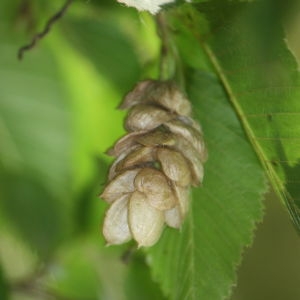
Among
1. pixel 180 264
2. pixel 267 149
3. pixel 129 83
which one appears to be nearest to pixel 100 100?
pixel 129 83

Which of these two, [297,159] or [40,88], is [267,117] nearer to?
[297,159]

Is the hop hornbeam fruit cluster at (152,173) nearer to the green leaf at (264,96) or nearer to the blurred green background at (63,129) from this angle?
the green leaf at (264,96)

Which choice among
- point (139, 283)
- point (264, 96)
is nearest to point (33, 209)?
point (139, 283)

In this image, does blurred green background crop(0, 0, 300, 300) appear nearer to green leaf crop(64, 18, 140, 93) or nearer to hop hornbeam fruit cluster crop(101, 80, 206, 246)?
green leaf crop(64, 18, 140, 93)

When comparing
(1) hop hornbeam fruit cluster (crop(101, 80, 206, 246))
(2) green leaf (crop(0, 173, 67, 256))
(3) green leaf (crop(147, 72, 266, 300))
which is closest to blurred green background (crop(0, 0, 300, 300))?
(2) green leaf (crop(0, 173, 67, 256))

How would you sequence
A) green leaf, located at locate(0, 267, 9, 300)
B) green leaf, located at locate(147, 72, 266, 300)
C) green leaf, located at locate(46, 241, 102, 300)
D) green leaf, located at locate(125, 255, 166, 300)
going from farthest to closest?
green leaf, located at locate(46, 241, 102, 300) < green leaf, located at locate(125, 255, 166, 300) < green leaf, located at locate(0, 267, 9, 300) < green leaf, located at locate(147, 72, 266, 300)

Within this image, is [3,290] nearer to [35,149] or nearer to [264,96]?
[35,149]

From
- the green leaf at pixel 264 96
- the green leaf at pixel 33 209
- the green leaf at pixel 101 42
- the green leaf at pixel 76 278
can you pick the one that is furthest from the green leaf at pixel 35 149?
the green leaf at pixel 264 96
